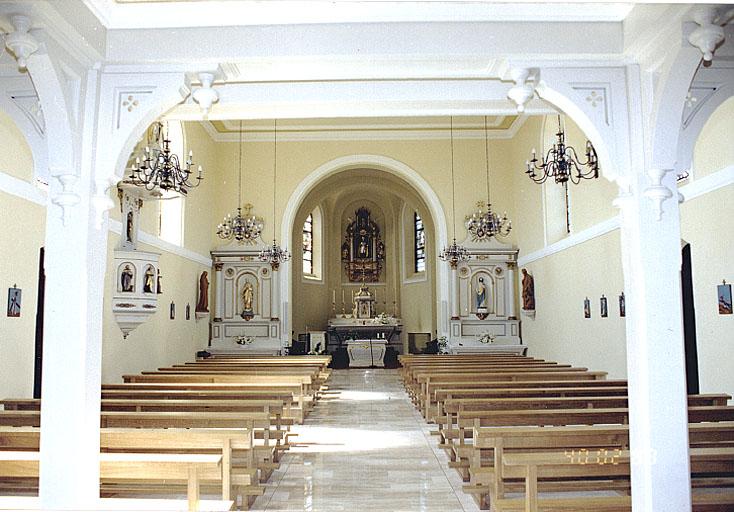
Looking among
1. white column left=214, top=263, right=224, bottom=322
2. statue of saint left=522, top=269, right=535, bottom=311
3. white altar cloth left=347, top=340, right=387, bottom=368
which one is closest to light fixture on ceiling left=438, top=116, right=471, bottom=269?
statue of saint left=522, top=269, right=535, bottom=311

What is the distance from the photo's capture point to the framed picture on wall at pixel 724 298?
25.1 feet

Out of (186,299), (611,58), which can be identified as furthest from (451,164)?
(611,58)

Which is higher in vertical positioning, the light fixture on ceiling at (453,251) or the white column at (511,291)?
the light fixture on ceiling at (453,251)

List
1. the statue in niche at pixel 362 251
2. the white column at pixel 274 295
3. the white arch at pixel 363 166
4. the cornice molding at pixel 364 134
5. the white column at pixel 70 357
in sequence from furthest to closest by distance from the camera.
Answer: the statue in niche at pixel 362 251 < the cornice molding at pixel 364 134 < the white arch at pixel 363 166 < the white column at pixel 274 295 < the white column at pixel 70 357

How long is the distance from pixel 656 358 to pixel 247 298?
13678 millimetres

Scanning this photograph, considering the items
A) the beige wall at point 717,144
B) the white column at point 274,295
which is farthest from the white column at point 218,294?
the beige wall at point 717,144

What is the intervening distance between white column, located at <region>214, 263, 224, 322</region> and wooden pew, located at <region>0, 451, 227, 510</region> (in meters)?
12.7

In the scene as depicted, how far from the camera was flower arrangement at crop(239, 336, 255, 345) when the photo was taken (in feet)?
55.1

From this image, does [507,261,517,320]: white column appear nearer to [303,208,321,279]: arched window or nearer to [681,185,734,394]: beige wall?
[303,208,321,279]: arched window

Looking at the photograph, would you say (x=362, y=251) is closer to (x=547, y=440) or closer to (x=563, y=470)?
(x=547, y=440)

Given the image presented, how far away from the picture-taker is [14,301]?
7844 millimetres

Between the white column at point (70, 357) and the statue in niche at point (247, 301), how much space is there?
1259 cm

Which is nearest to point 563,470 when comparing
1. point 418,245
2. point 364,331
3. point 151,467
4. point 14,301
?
point 151,467

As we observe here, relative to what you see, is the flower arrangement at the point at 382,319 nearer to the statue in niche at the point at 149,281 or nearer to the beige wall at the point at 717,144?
the statue in niche at the point at 149,281
